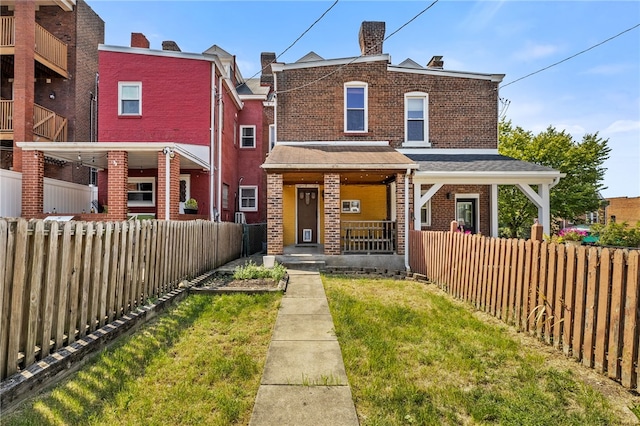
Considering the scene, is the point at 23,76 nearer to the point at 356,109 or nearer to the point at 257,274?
the point at 356,109

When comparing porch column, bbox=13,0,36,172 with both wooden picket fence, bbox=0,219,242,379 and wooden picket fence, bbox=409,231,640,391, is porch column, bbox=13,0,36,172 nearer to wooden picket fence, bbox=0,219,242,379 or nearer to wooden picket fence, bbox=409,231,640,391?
wooden picket fence, bbox=0,219,242,379

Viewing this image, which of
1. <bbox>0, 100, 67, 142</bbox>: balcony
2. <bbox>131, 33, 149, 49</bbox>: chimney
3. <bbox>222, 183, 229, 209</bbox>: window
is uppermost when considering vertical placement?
<bbox>131, 33, 149, 49</bbox>: chimney

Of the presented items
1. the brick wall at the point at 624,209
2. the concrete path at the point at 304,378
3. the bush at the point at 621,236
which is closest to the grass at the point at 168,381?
the concrete path at the point at 304,378

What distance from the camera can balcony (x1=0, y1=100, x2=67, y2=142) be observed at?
46.2 feet

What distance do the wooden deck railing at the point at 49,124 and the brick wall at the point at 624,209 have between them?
52.0m

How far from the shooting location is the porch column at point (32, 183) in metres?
10.5

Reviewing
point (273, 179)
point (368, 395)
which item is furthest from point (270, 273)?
point (368, 395)

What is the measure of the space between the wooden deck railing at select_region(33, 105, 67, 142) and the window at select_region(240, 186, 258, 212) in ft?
29.4

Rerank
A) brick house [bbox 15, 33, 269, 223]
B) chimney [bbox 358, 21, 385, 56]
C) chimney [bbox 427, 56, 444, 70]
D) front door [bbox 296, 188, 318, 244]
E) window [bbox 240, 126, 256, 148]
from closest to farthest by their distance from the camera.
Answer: brick house [bbox 15, 33, 269, 223] → front door [bbox 296, 188, 318, 244] → chimney [bbox 358, 21, 385, 56] → chimney [bbox 427, 56, 444, 70] → window [bbox 240, 126, 256, 148]

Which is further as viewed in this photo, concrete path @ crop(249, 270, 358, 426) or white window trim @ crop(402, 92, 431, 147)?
white window trim @ crop(402, 92, 431, 147)

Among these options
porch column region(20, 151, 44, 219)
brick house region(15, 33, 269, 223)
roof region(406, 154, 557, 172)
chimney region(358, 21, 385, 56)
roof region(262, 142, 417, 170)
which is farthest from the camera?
chimney region(358, 21, 385, 56)

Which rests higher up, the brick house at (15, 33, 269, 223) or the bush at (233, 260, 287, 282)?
the brick house at (15, 33, 269, 223)

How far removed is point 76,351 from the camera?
340 cm

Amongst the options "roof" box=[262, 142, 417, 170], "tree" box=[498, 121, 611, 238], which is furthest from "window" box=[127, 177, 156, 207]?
"tree" box=[498, 121, 611, 238]
